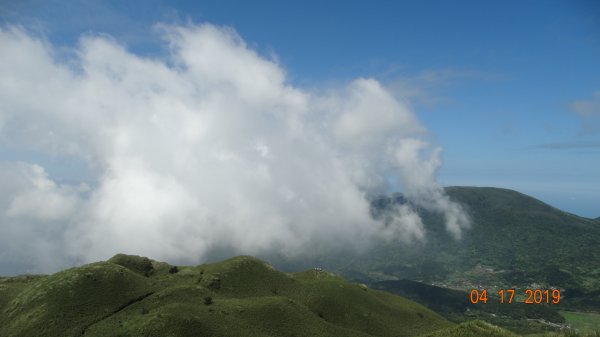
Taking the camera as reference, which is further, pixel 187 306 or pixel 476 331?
pixel 187 306

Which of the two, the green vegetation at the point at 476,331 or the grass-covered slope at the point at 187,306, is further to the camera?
the grass-covered slope at the point at 187,306

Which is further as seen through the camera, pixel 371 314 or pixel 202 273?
pixel 202 273

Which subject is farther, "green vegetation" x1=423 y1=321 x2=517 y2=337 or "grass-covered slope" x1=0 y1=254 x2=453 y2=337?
"grass-covered slope" x1=0 y1=254 x2=453 y2=337

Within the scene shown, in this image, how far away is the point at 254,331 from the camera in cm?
13862

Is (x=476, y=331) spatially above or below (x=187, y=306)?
below

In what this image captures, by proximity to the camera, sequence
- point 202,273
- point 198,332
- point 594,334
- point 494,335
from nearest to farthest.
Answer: point 594,334 → point 494,335 → point 198,332 → point 202,273

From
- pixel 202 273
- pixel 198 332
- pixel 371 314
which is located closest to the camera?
pixel 198 332

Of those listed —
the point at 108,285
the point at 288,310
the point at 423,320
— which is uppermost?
the point at 108,285

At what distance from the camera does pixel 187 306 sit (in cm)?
14338

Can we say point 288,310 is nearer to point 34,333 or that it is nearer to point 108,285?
point 108,285

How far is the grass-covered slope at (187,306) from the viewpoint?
5261 inches

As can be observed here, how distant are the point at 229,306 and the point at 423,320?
334ft

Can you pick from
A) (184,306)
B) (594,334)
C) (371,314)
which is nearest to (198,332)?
(184,306)

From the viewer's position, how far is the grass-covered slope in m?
134
